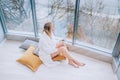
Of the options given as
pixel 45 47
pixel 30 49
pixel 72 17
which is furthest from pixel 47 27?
pixel 30 49

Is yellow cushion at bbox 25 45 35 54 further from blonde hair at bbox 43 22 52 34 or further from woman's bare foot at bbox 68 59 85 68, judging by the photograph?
woman's bare foot at bbox 68 59 85 68

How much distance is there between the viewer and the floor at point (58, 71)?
8.92 feet

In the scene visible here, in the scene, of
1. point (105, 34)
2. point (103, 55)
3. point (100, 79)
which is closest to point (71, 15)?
point (105, 34)

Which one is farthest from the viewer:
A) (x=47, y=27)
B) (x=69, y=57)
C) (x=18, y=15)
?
(x=18, y=15)

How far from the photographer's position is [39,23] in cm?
332

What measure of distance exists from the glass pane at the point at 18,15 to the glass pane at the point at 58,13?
0.23 meters

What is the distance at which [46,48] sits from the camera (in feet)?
9.23

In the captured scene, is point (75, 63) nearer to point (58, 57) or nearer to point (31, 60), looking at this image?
point (58, 57)

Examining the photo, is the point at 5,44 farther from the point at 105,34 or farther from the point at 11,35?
the point at 105,34

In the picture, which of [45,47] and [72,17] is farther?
[72,17]

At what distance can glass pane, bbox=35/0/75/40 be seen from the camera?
291 centimetres

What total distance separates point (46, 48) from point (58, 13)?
0.76 m

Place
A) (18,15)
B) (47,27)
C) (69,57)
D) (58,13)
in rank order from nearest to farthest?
(47,27) → (69,57) → (58,13) → (18,15)

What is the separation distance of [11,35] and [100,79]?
214 centimetres
